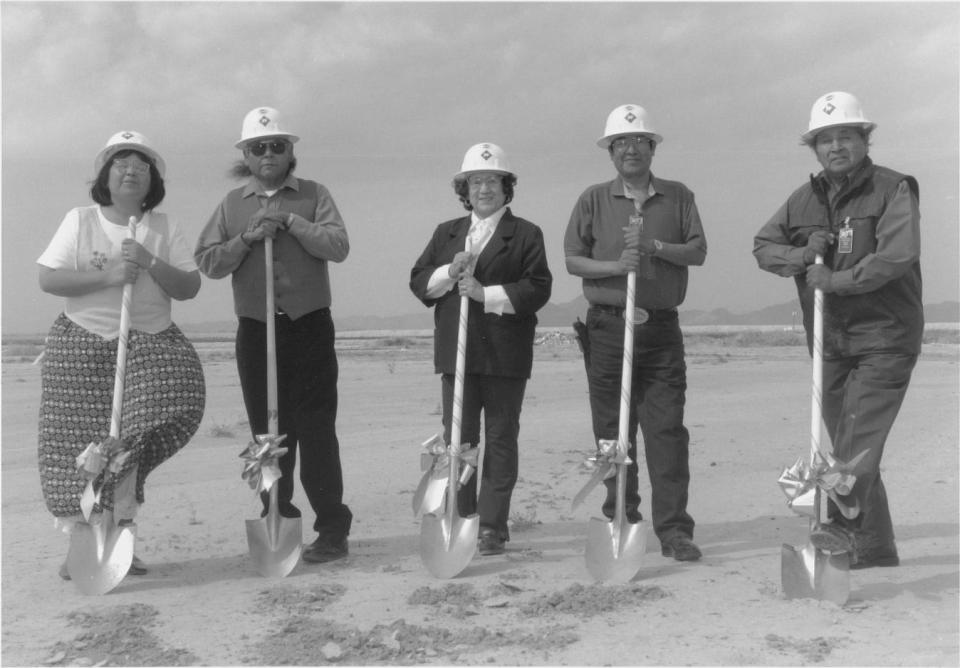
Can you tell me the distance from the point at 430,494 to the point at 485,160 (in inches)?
75.9

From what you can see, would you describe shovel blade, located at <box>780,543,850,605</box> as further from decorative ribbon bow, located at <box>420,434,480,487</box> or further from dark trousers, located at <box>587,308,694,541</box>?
decorative ribbon bow, located at <box>420,434,480,487</box>

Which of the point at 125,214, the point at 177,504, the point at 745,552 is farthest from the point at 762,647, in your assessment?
the point at 177,504

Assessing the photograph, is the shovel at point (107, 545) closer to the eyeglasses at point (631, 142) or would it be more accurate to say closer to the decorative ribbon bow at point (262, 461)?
the decorative ribbon bow at point (262, 461)

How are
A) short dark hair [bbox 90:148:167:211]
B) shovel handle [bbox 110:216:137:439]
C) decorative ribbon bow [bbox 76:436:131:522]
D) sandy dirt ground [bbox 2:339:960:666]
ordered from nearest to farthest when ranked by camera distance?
sandy dirt ground [bbox 2:339:960:666] → decorative ribbon bow [bbox 76:436:131:522] → shovel handle [bbox 110:216:137:439] → short dark hair [bbox 90:148:167:211]

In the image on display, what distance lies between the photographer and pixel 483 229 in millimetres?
5957

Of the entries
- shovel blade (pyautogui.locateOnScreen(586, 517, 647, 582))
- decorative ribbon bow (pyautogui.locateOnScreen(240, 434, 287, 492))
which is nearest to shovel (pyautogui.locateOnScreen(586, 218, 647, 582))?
shovel blade (pyautogui.locateOnScreen(586, 517, 647, 582))

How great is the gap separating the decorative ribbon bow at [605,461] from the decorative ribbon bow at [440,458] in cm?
62

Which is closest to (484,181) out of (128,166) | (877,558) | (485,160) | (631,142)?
(485,160)

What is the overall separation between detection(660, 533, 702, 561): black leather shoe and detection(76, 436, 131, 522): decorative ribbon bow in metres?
3.01

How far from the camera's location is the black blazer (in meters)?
5.84

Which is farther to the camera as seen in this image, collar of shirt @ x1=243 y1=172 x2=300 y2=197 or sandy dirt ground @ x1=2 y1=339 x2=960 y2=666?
collar of shirt @ x1=243 y1=172 x2=300 y2=197

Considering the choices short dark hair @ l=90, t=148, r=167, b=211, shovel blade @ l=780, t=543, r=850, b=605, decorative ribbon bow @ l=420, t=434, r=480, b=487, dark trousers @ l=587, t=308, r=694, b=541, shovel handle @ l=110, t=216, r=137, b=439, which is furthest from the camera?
dark trousers @ l=587, t=308, r=694, b=541

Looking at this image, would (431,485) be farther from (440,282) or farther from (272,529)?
(440,282)

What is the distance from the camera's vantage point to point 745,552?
19.8 ft
